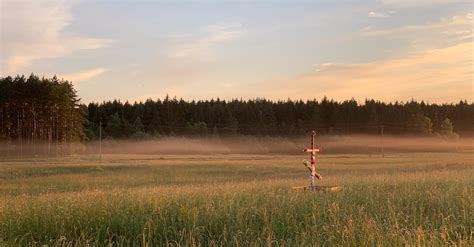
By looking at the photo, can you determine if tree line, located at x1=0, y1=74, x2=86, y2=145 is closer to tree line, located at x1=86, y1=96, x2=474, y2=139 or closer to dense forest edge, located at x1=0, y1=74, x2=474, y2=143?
dense forest edge, located at x1=0, y1=74, x2=474, y2=143

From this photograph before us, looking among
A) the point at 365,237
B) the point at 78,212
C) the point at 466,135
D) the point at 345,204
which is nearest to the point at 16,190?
the point at 78,212

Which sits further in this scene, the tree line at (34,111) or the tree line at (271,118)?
the tree line at (271,118)

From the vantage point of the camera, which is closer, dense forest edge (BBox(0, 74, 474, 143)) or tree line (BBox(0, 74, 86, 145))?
tree line (BBox(0, 74, 86, 145))

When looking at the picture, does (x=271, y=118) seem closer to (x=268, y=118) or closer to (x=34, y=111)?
(x=268, y=118)

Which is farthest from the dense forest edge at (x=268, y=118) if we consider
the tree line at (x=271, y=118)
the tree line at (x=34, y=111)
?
the tree line at (x=34, y=111)

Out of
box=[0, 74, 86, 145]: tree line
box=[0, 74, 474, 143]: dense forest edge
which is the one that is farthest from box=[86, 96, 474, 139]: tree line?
box=[0, 74, 86, 145]: tree line

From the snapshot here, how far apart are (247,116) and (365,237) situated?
141 metres

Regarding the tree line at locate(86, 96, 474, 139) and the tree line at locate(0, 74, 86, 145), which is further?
the tree line at locate(86, 96, 474, 139)

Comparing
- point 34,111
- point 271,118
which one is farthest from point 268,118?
point 34,111

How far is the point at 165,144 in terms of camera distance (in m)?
119

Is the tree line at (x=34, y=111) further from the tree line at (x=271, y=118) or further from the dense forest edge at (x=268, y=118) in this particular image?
the tree line at (x=271, y=118)

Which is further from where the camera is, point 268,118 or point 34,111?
point 268,118

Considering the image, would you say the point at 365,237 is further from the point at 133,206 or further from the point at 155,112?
the point at 155,112

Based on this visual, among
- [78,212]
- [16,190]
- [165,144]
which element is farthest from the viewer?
[165,144]
